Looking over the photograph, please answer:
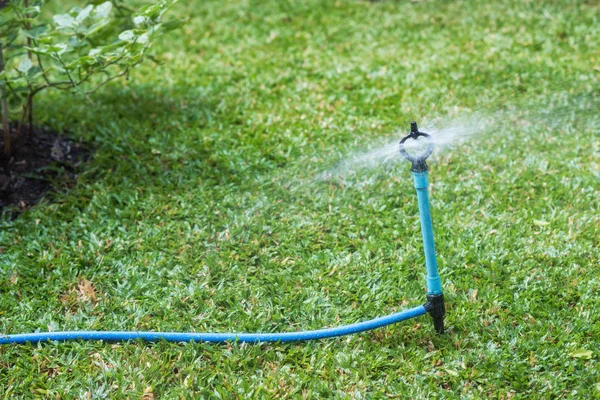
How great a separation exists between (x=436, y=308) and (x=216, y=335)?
877mm

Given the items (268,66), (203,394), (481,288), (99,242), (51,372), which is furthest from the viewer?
(268,66)

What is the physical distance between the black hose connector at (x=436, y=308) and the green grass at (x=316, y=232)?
82mm

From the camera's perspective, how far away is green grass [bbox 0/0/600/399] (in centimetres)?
251

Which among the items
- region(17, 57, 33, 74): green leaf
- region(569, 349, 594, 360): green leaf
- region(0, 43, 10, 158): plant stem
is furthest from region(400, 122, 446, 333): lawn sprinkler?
region(0, 43, 10, 158): plant stem

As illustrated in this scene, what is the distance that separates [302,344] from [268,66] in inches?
123

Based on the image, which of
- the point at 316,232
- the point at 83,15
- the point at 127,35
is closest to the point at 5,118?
the point at 83,15

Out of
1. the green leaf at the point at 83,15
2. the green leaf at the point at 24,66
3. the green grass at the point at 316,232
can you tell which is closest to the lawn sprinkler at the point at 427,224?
the green grass at the point at 316,232

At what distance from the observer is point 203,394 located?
240 centimetres

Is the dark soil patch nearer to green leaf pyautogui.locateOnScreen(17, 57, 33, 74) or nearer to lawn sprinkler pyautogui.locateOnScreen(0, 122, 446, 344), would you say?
green leaf pyautogui.locateOnScreen(17, 57, 33, 74)

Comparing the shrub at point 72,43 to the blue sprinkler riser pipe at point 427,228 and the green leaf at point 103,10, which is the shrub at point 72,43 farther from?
the blue sprinkler riser pipe at point 427,228

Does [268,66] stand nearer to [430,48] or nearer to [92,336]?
[430,48]

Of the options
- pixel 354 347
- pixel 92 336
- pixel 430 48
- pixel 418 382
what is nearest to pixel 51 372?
pixel 92 336

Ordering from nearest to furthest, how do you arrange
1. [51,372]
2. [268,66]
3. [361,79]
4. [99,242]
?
[51,372]
[99,242]
[361,79]
[268,66]

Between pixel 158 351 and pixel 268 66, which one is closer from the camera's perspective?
pixel 158 351
